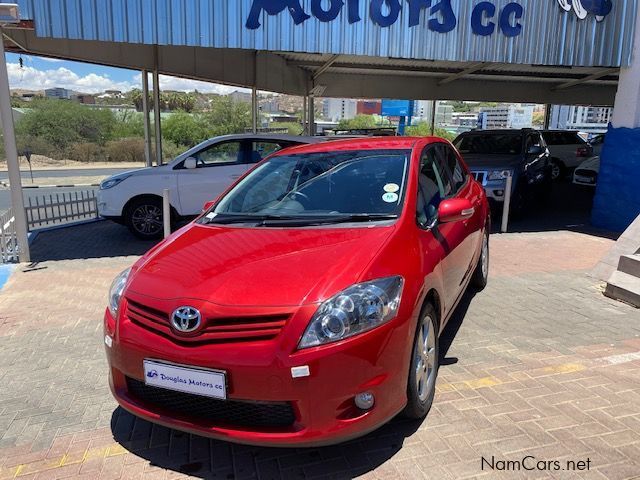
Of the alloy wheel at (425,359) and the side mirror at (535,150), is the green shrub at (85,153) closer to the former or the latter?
the side mirror at (535,150)

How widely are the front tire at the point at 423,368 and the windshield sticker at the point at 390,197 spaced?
0.76 m

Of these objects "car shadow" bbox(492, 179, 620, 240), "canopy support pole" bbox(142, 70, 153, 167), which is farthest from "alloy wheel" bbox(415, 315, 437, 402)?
"canopy support pole" bbox(142, 70, 153, 167)

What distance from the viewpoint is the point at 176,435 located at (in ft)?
9.93

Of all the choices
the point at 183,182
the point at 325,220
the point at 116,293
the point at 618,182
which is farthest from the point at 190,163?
the point at 618,182

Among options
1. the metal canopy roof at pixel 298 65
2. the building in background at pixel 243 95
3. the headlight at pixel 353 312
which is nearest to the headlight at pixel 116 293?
the headlight at pixel 353 312

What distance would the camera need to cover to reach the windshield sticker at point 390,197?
3363mm

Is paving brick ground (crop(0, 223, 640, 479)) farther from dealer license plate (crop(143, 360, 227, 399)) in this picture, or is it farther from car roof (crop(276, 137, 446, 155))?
car roof (crop(276, 137, 446, 155))

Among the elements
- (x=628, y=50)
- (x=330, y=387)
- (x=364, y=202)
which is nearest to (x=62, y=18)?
(x=364, y=202)

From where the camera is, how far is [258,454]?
2.81m

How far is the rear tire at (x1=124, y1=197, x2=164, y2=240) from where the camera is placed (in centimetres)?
830

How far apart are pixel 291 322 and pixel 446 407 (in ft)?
4.68

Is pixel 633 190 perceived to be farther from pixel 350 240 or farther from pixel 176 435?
pixel 176 435

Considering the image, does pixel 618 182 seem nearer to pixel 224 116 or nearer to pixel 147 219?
pixel 147 219

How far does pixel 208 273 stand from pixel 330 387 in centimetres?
91
